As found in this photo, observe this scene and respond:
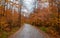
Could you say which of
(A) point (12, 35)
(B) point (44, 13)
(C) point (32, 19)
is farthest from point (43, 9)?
(A) point (12, 35)

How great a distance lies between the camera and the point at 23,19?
2.51 m

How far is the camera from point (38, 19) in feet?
8.41

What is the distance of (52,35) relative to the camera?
99.7 inches

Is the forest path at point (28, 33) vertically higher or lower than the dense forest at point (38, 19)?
lower

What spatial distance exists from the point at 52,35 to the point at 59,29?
0.49 feet

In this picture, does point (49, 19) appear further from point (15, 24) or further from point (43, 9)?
point (15, 24)

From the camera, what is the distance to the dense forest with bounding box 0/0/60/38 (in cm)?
246

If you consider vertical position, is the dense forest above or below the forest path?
above

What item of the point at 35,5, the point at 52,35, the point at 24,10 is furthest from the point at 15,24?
the point at 52,35

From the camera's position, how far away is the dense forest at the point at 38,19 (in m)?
2.46

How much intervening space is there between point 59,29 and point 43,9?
40cm

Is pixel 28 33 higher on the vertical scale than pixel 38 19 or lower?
lower

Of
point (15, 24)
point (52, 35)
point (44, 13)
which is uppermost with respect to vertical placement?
point (44, 13)

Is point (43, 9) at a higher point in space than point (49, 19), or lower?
higher
